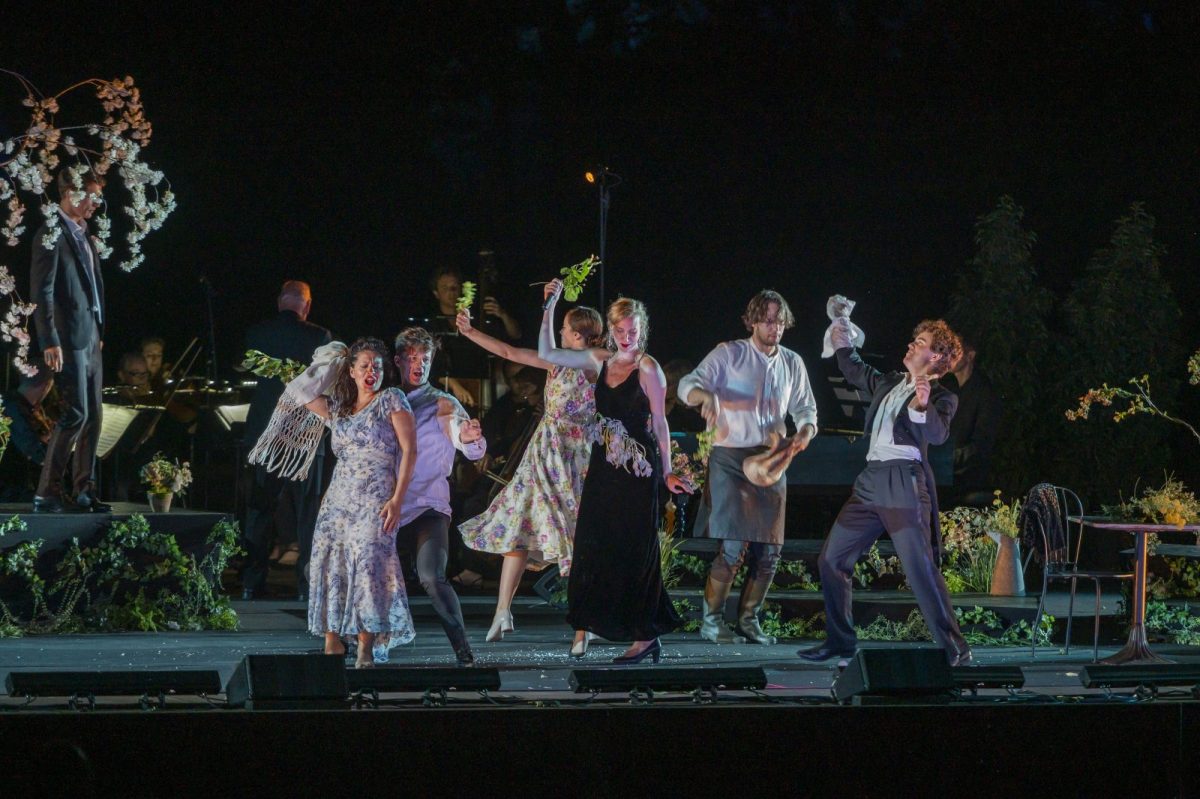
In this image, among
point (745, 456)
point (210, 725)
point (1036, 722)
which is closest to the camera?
point (210, 725)

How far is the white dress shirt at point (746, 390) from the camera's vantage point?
752 cm

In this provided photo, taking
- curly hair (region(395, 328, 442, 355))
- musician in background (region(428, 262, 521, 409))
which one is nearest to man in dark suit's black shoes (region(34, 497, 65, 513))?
curly hair (region(395, 328, 442, 355))

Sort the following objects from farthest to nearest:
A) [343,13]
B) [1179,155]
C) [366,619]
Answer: [1179,155]
[343,13]
[366,619]

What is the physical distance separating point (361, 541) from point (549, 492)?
1.34m

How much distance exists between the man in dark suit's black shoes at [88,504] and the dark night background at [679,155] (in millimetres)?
4757

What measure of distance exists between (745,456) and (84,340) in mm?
3351

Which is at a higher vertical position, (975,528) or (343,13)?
(343,13)

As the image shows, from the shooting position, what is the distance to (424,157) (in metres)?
13.2

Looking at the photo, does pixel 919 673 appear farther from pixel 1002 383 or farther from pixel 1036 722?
pixel 1002 383

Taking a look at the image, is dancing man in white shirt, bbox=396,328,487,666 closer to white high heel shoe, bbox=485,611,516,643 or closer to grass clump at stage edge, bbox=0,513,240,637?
white high heel shoe, bbox=485,611,516,643

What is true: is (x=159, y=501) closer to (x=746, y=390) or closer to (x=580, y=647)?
(x=580, y=647)

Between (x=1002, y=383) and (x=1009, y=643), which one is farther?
(x=1002, y=383)

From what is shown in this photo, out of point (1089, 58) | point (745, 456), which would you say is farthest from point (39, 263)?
point (1089, 58)

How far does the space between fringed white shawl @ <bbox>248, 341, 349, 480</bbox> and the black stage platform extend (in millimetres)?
2015
